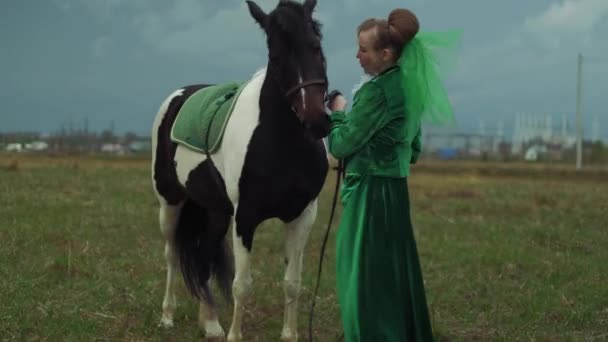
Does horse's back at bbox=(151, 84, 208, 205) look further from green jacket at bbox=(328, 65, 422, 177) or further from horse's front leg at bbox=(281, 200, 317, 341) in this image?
green jacket at bbox=(328, 65, 422, 177)

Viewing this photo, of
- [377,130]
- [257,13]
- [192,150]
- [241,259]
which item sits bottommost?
[241,259]

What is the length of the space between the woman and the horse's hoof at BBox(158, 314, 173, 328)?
2.24m

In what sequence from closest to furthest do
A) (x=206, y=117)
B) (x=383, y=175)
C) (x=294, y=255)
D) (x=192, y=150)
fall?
(x=383, y=175) < (x=294, y=255) < (x=206, y=117) < (x=192, y=150)

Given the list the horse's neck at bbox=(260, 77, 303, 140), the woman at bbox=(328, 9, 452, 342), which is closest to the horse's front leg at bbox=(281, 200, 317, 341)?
the horse's neck at bbox=(260, 77, 303, 140)

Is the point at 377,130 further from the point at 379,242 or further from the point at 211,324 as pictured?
the point at 211,324

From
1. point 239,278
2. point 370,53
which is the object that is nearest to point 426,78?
point 370,53

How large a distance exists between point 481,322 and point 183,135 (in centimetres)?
287

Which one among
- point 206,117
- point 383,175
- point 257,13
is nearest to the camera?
point 383,175

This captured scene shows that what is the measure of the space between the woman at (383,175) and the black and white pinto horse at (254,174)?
1.03 feet

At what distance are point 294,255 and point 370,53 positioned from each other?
1.68m

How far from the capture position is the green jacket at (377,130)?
3645 millimetres

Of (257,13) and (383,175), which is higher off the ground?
(257,13)

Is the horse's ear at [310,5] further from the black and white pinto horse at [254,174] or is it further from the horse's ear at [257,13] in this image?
the horse's ear at [257,13]

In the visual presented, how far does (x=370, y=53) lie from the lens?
3725 millimetres
